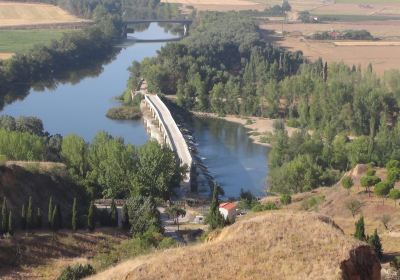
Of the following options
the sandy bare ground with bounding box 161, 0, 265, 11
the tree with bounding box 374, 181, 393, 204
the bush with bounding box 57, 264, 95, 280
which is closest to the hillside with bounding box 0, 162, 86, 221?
the bush with bounding box 57, 264, 95, 280

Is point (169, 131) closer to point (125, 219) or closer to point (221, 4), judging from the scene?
point (125, 219)

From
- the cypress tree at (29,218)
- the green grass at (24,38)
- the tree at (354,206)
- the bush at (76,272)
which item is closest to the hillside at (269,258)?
the bush at (76,272)

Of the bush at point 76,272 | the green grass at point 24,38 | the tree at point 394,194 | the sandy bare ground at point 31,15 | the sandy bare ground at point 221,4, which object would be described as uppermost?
the sandy bare ground at point 221,4

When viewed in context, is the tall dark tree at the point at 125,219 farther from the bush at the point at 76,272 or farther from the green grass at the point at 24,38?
the green grass at the point at 24,38

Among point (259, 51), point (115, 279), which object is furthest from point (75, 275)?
point (259, 51)

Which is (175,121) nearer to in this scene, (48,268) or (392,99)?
(392,99)

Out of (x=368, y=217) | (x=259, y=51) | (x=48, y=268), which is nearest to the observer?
(x=48, y=268)
